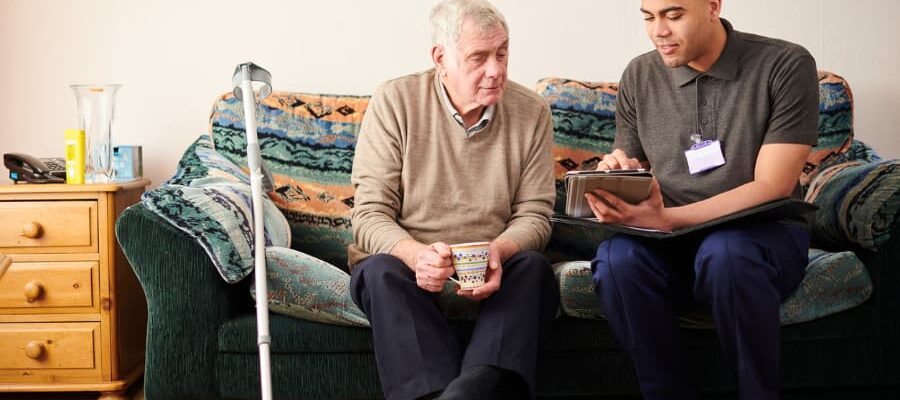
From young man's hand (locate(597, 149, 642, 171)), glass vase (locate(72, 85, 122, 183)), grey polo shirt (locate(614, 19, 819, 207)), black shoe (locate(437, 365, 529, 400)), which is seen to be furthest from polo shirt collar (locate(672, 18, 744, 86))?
glass vase (locate(72, 85, 122, 183))

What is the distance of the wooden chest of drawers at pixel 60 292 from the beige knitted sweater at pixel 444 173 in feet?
2.64

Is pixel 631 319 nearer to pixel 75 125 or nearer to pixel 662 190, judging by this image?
pixel 662 190

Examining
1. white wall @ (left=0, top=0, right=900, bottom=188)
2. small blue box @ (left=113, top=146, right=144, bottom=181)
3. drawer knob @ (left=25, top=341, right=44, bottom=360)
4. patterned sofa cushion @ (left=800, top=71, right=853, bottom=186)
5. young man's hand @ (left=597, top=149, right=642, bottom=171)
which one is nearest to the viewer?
young man's hand @ (left=597, top=149, right=642, bottom=171)

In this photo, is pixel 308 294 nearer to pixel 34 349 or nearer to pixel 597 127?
pixel 34 349

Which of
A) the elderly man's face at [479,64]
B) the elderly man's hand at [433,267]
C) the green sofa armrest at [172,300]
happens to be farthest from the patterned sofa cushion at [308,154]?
the elderly man's hand at [433,267]

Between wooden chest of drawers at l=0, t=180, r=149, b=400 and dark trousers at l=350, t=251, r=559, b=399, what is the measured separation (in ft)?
3.13

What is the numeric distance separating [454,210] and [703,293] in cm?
58

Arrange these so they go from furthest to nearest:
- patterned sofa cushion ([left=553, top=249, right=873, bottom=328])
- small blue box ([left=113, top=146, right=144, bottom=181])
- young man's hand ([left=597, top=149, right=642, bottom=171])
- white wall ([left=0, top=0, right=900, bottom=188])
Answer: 1. white wall ([left=0, top=0, right=900, bottom=188])
2. small blue box ([left=113, top=146, right=144, bottom=181])
3. patterned sofa cushion ([left=553, top=249, right=873, bottom=328])
4. young man's hand ([left=597, top=149, right=642, bottom=171])

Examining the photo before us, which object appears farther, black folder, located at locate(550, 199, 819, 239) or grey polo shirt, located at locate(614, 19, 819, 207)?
grey polo shirt, located at locate(614, 19, 819, 207)

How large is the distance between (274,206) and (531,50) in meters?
1.06

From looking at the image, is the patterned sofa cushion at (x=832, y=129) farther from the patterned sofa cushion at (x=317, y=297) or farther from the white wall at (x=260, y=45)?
the patterned sofa cushion at (x=317, y=297)

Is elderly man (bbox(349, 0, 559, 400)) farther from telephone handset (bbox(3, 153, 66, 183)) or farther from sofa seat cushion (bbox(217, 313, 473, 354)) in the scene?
telephone handset (bbox(3, 153, 66, 183))

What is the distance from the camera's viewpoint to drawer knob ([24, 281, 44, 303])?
2.46 m

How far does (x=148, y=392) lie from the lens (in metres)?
2.06
